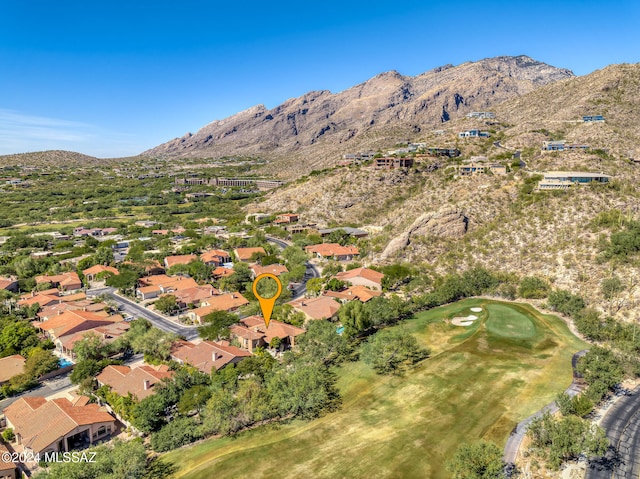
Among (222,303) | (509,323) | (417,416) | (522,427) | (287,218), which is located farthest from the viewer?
(287,218)

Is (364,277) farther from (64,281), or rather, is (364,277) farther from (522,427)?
(64,281)

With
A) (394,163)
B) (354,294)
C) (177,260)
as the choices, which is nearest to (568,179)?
(354,294)

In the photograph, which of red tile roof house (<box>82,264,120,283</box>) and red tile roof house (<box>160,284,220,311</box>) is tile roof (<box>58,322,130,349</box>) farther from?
red tile roof house (<box>82,264,120,283</box>)

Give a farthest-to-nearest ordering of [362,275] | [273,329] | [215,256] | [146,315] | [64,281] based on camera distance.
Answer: [215,256], [64,281], [362,275], [146,315], [273,329]

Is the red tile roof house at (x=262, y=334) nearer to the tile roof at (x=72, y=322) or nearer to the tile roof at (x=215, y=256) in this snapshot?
the tile roof at (x=72, y=322)

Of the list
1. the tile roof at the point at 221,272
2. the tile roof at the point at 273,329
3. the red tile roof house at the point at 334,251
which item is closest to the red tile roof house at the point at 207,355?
the tile roof at the point at 273,329

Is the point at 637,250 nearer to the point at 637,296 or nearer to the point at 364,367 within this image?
the point at 637,296

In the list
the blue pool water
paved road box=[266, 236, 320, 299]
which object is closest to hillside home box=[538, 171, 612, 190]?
paved road box=[266, 236, 320, 299]
